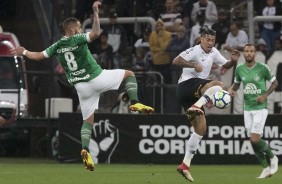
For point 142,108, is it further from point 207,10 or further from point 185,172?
point 207,10

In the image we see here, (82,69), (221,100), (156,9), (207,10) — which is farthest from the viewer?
(156,9)

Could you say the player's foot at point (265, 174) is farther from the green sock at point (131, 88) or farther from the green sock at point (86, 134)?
the green sock at point (86, 134)

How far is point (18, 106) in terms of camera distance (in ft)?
93.2

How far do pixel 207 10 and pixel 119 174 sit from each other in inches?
317

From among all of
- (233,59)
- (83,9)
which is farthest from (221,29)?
(233,59)

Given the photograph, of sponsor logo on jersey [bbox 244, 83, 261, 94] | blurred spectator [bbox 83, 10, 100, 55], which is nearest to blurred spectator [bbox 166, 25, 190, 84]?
blurred spectator [bbox 83, 10, 100, 55]

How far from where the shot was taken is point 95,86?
20.0 m

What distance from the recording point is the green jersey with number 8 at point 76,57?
1991cm

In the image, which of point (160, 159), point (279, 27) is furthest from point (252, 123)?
point (279, 27)

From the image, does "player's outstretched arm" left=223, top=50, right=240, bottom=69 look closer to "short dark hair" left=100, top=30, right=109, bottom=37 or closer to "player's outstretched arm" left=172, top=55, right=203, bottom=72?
"player's outstretched arm" left=172, top=55, right=203, bottom=72

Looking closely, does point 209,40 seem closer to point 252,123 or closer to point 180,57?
point 180,57

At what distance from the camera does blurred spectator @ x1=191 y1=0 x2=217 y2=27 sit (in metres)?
29.0

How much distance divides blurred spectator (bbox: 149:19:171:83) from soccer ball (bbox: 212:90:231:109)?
26.8ft

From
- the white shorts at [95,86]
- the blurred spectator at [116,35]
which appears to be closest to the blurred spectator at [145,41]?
the blurred spectator at [116,35]
